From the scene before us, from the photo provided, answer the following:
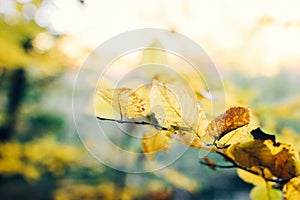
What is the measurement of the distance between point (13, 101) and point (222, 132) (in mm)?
2400

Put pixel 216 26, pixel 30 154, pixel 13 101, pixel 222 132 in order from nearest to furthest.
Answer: pixel 222 132 < pixel 216 26 < pixel 30 154 < pixel 13 101

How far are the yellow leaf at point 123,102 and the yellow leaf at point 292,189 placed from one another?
8 cm

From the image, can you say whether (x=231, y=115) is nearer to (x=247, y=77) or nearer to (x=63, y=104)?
(x=247, y=77)

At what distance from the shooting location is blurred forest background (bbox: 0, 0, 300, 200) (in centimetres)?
81

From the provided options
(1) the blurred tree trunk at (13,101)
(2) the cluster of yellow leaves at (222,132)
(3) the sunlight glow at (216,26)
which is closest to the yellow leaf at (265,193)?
(2) the cluster of yellow leaves at (222,132)

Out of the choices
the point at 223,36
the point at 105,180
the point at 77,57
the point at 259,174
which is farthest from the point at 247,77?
the point at 259,174

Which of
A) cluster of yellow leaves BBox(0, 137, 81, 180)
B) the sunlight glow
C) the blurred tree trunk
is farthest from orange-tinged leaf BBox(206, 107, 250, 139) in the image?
the blurred tree trunk

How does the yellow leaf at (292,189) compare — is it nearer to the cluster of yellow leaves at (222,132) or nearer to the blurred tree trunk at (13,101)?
the cluster of yellow leaves at (222,132)

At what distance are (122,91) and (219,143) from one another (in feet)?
0.17

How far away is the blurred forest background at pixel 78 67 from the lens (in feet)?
2.67

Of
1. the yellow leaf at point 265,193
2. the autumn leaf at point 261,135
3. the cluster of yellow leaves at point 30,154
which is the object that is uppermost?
the cluster of yellow leaves at point 30,154

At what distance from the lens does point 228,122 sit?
0.17 meters

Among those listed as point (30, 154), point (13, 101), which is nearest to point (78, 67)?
point (30, 154)

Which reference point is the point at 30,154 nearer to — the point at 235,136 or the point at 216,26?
the point at 216,26
